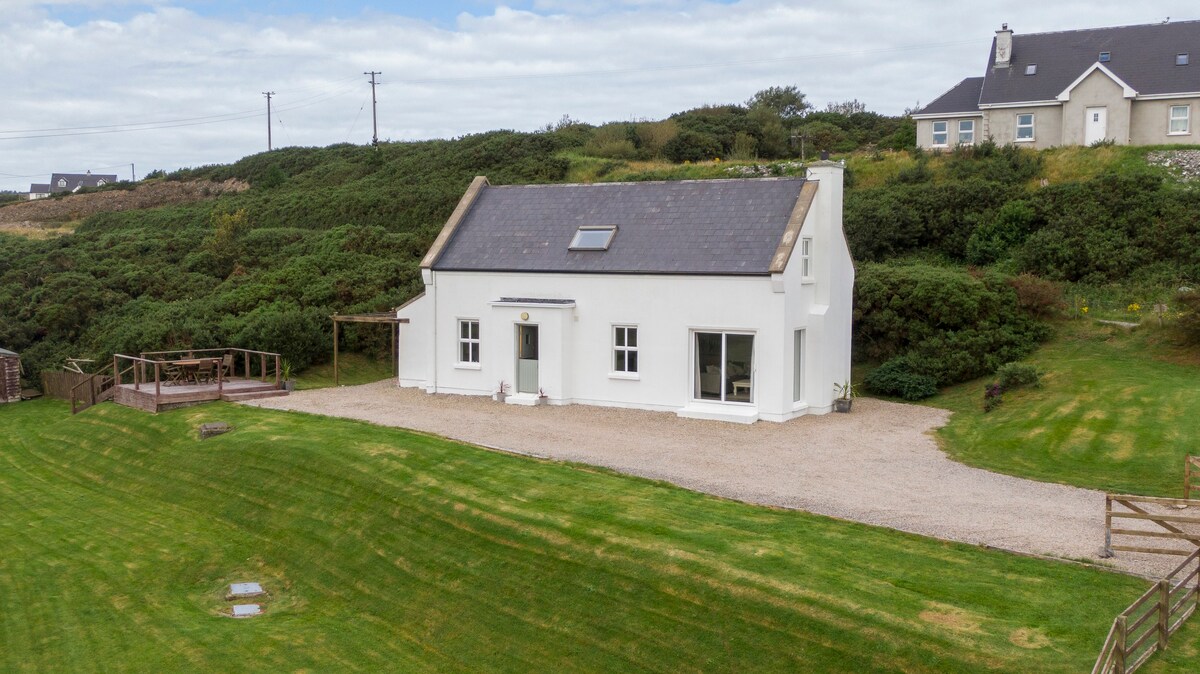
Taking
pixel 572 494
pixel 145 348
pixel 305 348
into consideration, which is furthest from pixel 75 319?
pixel 572 494

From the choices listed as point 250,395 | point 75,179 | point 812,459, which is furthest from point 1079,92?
point 75,179

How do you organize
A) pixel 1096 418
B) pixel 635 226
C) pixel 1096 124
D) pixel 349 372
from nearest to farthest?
pixel 1096 418 < pixel 635 226 < pixel 349 372 < pixel 1096 124

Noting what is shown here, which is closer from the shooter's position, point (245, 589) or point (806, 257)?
point (245, 589)

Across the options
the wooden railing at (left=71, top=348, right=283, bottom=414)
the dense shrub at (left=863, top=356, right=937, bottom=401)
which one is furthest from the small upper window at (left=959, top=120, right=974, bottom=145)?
the wooden railing at (left=71, top=348, right=283, bottom=414)

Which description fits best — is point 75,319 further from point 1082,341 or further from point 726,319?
point 1082,341

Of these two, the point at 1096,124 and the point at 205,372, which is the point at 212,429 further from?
the point at 1096,124

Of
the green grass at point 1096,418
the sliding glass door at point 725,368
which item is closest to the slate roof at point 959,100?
the green grass at point 1096,418
